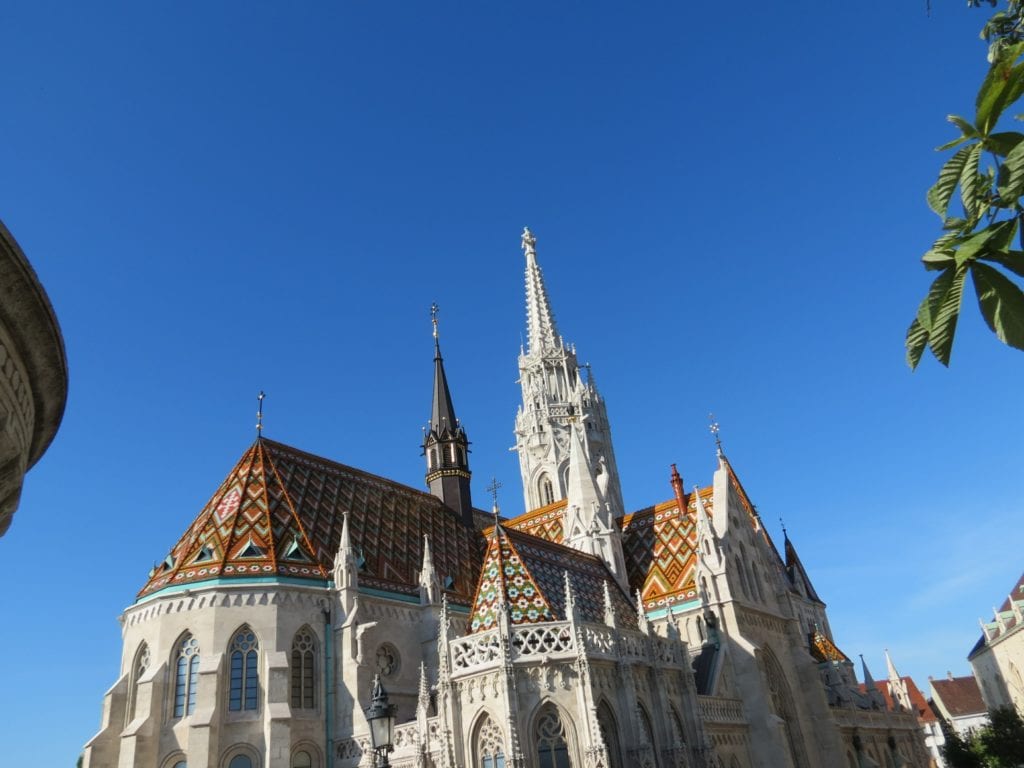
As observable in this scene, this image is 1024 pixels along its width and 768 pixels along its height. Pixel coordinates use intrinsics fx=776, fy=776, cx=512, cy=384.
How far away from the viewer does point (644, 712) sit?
19.7 m

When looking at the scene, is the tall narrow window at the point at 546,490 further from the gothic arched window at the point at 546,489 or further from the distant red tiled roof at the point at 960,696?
the distant red tiled roof at the point at 960,696

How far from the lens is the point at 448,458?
3681 cm

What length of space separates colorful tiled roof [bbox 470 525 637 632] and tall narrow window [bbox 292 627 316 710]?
582cm

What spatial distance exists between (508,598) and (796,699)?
15.4 meters

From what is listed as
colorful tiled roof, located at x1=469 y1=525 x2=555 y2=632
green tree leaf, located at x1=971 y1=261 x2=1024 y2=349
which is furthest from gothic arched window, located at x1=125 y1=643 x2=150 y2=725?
green tree leaf, located at x1=971 y1=261 x2=1024 y2=349

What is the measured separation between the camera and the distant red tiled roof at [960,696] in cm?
6856

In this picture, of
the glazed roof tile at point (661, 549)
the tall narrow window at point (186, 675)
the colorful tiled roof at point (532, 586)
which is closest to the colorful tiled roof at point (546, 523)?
the glazed roof tile at point (661, 549)

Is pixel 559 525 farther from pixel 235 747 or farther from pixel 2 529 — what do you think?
pixel 2 529

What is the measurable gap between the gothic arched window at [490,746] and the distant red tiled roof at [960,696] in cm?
6712

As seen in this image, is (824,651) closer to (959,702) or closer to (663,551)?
(663,551)

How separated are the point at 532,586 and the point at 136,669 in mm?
12286

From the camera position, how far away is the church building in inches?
728

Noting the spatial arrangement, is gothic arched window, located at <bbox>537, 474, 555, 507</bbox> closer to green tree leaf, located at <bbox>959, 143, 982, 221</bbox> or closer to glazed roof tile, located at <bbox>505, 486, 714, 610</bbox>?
glazed roof tile, located at <bbox>505, 486, 714, 610</bbox>

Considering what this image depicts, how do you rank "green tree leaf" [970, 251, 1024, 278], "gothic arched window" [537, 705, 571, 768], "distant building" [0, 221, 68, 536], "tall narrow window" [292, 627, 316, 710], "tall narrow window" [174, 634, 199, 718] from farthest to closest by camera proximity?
"tall narrow window" [292, 627, 316, 710] → "tall narrow window" [174, 634, 199, 718] → "gothic arched window" [537, 705, 571, 768] → "distant building" [0, 221, 68, 536] → "green tree leaf" [970, 251, 1024, 278]
